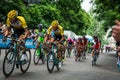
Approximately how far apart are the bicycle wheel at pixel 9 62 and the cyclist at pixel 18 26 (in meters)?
0.62

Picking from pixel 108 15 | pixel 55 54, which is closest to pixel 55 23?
pixel 55 54

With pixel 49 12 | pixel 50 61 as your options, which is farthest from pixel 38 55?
pixel 49 12

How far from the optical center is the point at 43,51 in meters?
14.8

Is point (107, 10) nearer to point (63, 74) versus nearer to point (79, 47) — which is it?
point (79, 47)

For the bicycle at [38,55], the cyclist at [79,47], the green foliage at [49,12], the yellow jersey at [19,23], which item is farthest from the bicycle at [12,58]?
the green foliage at [49,12]

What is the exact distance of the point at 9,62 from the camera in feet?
30.9

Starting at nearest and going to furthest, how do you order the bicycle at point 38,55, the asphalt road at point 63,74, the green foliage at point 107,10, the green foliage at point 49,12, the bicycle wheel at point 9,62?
the bicycle wheel at point 9,62
the asphalt road at point 63,74
the bicycle at point 38,55
the green foliage at point 107,10
the green foliage at point 49,12

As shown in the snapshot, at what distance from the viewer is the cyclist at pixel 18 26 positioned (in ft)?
32.1

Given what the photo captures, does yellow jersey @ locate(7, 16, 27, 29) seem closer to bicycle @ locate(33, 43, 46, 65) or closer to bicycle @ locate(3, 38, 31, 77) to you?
bicycle @ locate(3, 38, 31, 77)

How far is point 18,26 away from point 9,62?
4.11 ft

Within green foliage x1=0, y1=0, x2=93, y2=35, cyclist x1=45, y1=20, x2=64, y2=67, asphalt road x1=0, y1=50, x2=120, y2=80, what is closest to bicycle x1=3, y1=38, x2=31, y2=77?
asphalt road x1=0, y1=50, x2=120, y2=80

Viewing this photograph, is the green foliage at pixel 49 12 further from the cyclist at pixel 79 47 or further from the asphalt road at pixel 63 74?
the asphalt road at pixel 63 74

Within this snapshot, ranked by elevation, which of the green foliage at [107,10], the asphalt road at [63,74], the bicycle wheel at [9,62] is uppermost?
the green foliage at [107,10]

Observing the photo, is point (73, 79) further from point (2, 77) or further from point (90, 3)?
point (90, 3)
